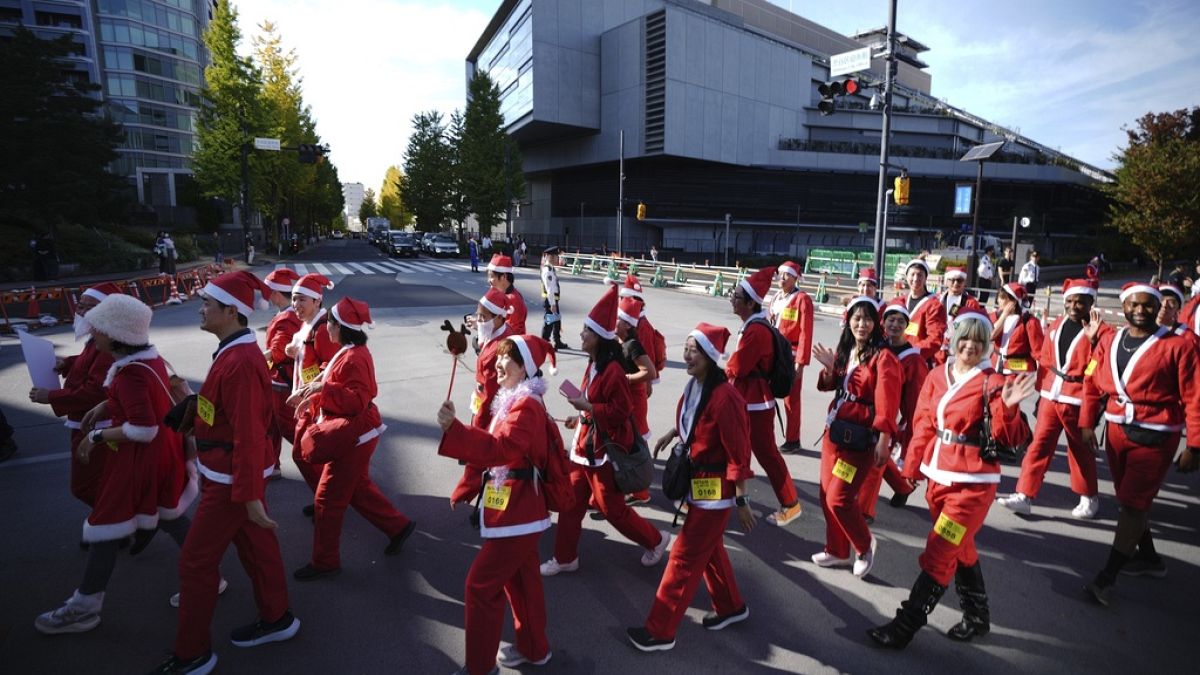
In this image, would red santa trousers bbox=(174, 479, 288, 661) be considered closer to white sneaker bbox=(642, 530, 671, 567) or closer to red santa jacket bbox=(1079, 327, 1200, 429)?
white sneaker bbox=(642, 530, 671, 567)

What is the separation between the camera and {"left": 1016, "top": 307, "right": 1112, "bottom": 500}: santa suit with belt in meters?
4.99

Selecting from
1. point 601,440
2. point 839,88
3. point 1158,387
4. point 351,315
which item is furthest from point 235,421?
point 839,88

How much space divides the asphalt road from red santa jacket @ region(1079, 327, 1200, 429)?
121cm

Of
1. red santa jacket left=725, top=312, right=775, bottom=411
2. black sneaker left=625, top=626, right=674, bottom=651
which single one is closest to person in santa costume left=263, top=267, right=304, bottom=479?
black sneaker left=625, top=626, right=674, bottom=651

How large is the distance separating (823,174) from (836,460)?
2086 inches

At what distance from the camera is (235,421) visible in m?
3.04

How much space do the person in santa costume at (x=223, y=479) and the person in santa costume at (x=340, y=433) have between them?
48 cm

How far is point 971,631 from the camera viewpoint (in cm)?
358

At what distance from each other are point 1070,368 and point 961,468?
2.64 metres

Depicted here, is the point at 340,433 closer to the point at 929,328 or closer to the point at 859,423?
the point at 859,423

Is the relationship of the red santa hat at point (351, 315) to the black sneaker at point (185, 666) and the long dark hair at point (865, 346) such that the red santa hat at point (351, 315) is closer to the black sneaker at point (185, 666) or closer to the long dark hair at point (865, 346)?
the black sneaker at point (185, 666)

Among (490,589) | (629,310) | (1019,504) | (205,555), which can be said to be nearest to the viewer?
(490,589)

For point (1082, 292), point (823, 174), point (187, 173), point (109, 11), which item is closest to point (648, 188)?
point (823, 174)

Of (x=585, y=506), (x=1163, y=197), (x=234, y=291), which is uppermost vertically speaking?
(x=1163, y=197)
